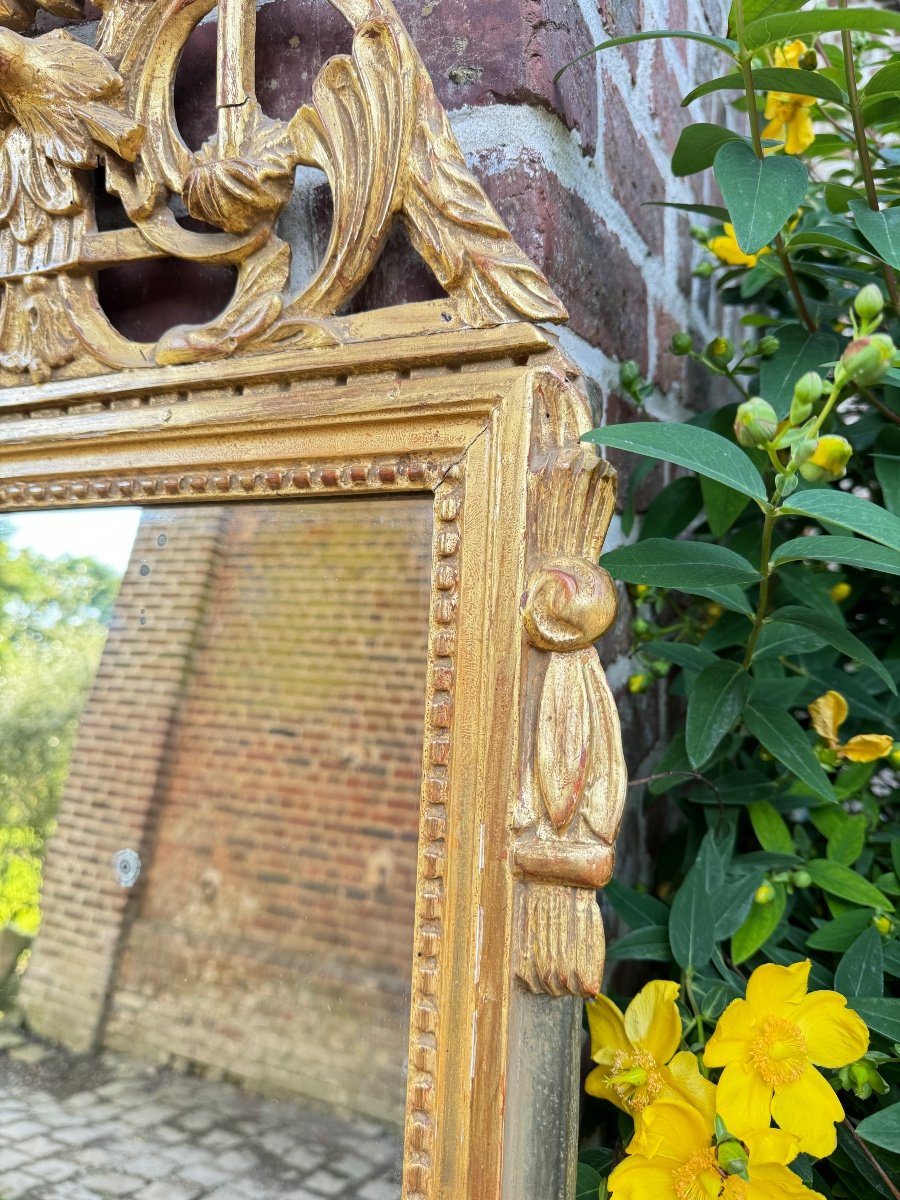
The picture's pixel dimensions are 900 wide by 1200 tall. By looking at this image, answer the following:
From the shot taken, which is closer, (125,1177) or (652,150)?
(125,1177)

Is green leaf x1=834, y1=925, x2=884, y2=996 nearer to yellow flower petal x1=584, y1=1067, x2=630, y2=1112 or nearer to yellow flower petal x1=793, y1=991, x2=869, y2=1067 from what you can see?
yellow flower petal x1=793, y1=991, x2=869, y2=1067

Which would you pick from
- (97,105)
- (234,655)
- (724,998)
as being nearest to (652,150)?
(97,105)

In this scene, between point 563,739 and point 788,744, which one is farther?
point 788,744

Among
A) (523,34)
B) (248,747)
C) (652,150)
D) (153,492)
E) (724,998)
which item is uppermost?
(652,150)

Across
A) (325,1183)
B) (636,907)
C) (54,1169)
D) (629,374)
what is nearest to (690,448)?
(629,374)

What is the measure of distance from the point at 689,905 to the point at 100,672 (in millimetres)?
458

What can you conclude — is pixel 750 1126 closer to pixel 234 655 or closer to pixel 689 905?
pixel 689 905

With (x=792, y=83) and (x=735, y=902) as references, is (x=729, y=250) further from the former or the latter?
(x=735, y=902)

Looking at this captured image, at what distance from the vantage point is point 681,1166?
0.54 meters

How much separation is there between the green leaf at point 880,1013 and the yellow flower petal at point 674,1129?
0.12 m

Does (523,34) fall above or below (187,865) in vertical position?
above

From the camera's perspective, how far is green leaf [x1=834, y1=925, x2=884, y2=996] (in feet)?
1.97

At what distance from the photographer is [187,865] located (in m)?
0.62

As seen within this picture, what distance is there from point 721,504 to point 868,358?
0.27 m
